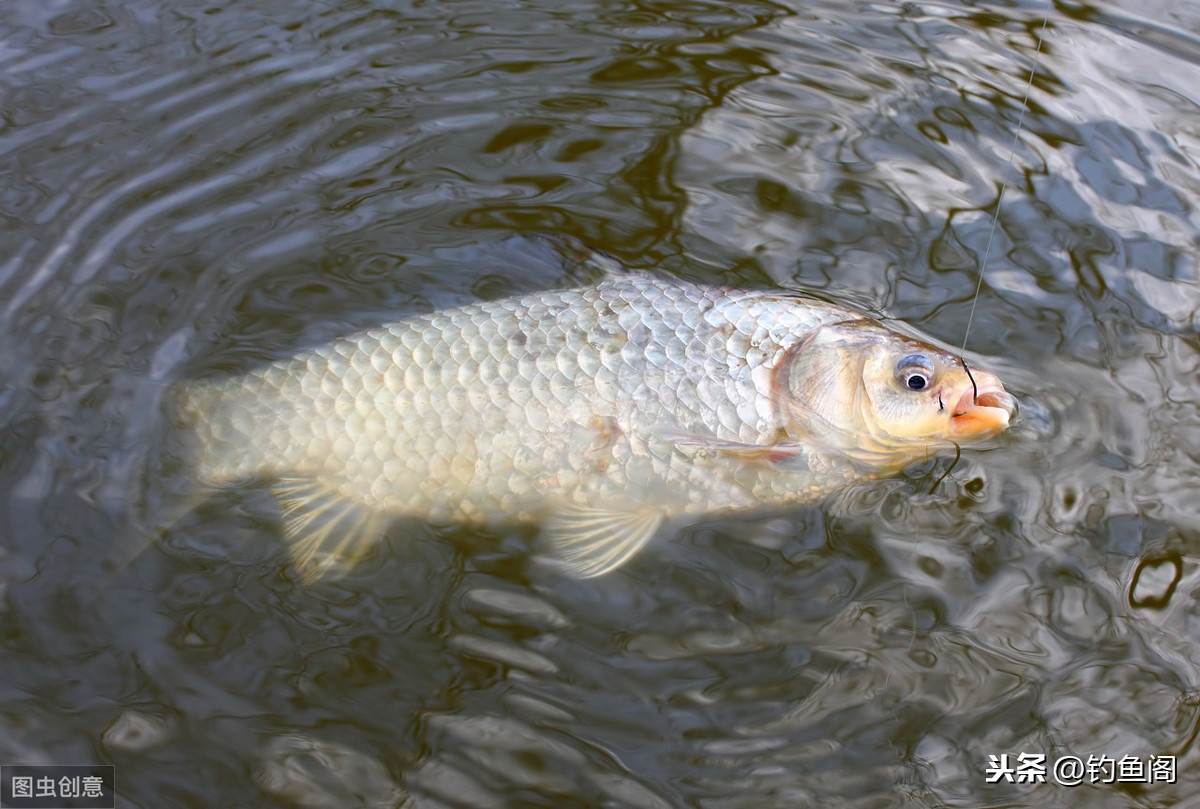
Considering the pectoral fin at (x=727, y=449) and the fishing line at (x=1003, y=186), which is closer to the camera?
the pectoral fin at (x=727, y=449)

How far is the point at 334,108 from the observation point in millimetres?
4555

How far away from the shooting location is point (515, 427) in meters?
3.03

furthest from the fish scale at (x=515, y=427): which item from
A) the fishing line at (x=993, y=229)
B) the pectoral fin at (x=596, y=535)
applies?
the fishing line at (x=993, y=229)

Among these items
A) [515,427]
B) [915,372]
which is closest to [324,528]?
[515,427]

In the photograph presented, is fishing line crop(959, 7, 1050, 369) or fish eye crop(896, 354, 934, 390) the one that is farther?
fishing line crop(959, 7, 1050, 369)

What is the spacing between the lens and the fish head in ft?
10.1

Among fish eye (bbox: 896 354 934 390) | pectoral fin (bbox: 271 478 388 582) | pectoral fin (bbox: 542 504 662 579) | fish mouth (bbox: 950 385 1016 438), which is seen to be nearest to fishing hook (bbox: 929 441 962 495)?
fish mouth (bbox: 950 385 1016 438)

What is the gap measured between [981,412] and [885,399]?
0.93 feet

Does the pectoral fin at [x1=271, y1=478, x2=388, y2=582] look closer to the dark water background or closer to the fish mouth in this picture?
the dark water background

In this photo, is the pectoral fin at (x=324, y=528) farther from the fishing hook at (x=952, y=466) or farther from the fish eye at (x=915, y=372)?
the fishing hook at (x=952, y=466)

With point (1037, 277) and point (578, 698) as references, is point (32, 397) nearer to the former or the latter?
point (578, 698)

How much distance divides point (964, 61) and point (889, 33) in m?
0.39

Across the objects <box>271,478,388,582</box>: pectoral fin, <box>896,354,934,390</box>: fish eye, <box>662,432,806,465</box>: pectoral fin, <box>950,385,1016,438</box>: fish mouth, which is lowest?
<box>271,478,388,582</box>: pectoral fin

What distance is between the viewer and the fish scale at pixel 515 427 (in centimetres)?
302
